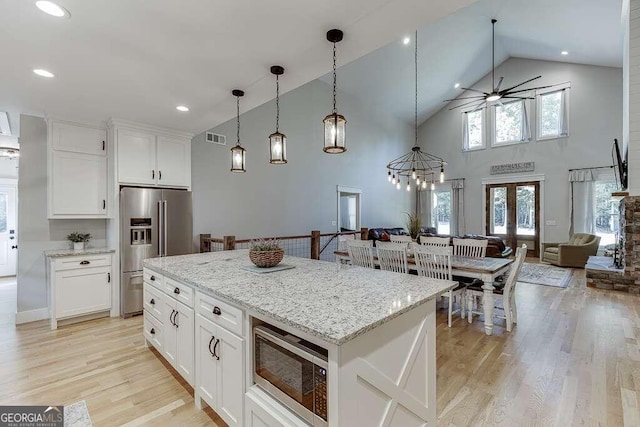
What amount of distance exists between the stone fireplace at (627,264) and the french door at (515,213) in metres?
3.33

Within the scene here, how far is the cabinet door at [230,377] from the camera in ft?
5.32

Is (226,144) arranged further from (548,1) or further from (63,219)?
(548,1)

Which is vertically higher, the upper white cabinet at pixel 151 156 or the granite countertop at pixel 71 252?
the upper white cabinet at pixel 151 156

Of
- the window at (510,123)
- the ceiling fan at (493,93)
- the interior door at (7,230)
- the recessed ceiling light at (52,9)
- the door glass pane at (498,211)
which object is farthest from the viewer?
the door glass pane at (498,211)

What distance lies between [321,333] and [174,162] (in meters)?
4.05

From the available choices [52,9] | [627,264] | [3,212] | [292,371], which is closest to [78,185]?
[52,9]

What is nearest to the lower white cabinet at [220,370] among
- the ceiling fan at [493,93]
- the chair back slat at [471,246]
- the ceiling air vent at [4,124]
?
the chair back slat at [471,246]

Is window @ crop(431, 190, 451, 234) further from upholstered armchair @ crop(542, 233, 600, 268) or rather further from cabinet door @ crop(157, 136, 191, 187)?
cabinet door @ crop(157, 136, 191, 187)

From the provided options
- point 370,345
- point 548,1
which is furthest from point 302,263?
point 548,1

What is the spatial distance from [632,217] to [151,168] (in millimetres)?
7467

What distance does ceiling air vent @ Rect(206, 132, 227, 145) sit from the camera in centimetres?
501

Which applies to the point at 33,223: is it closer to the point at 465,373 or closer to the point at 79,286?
the point at 79,286

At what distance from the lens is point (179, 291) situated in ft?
7.39

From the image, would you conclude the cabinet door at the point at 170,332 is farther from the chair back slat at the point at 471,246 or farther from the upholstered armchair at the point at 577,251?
the upholstered armchair at the point at 577,251
